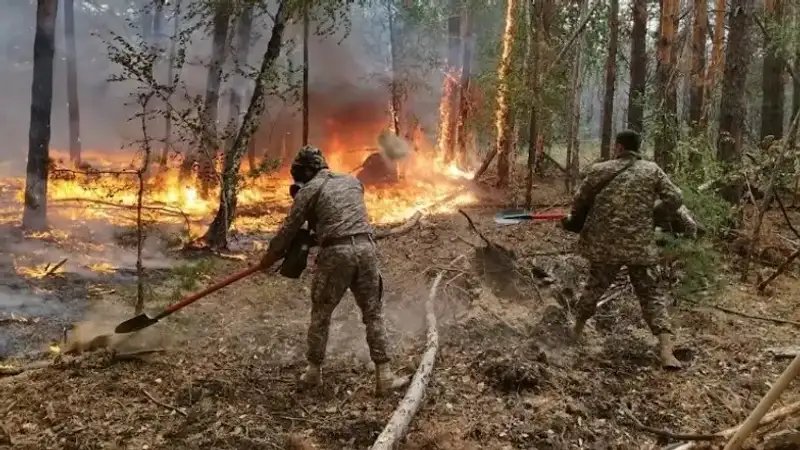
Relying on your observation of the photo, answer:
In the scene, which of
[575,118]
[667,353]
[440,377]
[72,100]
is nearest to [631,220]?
[667,353]

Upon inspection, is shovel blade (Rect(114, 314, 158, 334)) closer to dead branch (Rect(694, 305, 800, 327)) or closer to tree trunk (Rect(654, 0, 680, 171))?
dead branch (Rect(694, 305, 800, 327))

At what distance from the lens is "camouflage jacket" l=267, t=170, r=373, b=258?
5.39 metres

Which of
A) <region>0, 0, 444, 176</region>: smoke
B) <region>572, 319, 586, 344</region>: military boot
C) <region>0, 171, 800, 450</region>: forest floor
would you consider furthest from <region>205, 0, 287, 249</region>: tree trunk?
<region>0, 0, 444, 176</region>: smoke

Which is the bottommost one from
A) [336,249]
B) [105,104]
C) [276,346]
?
[276,346]

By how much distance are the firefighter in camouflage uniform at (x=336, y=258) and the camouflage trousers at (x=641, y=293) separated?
2085mm

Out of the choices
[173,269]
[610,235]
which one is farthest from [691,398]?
[173,269]

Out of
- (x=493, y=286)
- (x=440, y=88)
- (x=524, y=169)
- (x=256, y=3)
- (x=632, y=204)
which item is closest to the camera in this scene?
(x=632, y=204)

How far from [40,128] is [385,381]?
34.6 ft

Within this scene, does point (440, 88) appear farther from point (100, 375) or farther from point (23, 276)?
point (100, 375)

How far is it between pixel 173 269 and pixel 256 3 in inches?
219

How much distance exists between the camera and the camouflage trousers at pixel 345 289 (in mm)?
5375

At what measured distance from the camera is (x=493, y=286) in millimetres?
8086

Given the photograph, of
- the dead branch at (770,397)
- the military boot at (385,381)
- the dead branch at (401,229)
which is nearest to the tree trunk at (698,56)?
the dead branch at (401,229)

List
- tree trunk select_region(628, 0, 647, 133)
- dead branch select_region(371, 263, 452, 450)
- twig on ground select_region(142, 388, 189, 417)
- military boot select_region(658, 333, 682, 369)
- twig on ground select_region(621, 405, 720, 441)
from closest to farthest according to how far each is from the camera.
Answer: twig on ground select_region(621, 405, 720, 441)
dead branch select_region(371, 263, 452, 450)
twig on ground select_region(142, 388, 189, 417)
military boot select_region(658, 333, 682, 369)
tree trunk select_region(628, 0, 647, 133)
